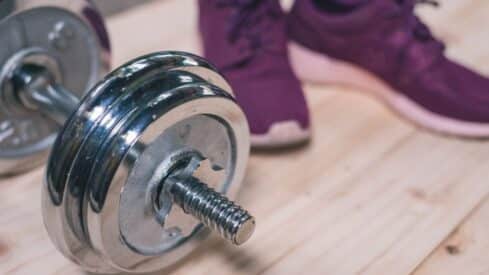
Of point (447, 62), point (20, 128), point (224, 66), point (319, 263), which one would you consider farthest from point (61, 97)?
point (447, 62)

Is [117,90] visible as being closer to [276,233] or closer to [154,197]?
[154,197]

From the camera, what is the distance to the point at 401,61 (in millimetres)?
685

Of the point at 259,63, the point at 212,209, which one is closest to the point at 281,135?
the point at 259,63

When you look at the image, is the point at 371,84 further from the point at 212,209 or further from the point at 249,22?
the point at 212,209

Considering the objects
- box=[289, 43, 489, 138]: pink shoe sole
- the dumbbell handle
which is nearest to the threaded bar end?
the dumbbell handle

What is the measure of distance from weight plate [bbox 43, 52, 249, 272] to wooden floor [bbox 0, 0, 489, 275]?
3.6 inches

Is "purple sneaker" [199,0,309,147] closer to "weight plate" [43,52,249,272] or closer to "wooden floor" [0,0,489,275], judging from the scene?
"wooden floor" [0,0,489,275]

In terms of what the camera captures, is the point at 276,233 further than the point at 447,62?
No

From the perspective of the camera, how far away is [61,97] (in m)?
0.60

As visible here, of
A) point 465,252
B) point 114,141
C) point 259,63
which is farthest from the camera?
point 259,63

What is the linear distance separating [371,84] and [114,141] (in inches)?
15.3

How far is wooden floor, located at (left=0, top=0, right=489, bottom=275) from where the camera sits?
54 cm

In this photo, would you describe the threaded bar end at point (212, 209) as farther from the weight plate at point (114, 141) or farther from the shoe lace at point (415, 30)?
the shoe lace at point (415, 30)

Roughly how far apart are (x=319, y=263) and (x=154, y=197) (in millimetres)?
158
